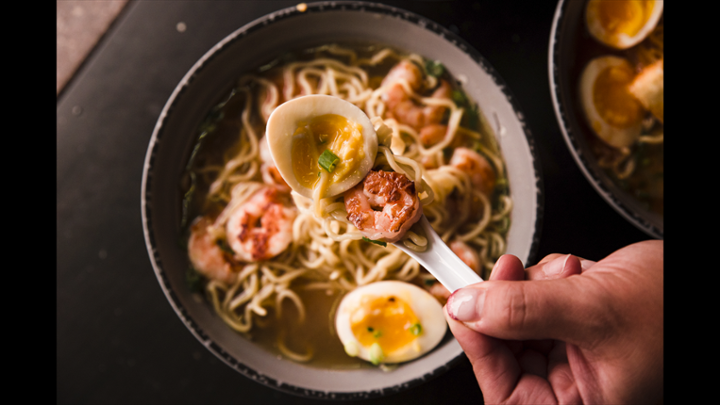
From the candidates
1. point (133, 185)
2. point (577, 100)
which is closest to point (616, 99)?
point (577, 100)

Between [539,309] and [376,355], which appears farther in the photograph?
[376,355]

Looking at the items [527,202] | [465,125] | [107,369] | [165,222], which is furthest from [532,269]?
[107,369]

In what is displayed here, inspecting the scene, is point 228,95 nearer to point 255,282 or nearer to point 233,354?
point 255,282

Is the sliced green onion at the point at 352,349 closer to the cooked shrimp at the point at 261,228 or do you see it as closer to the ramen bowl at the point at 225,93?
the ramen bowl at the point at 225,93

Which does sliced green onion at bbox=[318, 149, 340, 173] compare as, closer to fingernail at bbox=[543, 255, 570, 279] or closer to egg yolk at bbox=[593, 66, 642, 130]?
fingernail at bbox=[543, 255, 570, 279]

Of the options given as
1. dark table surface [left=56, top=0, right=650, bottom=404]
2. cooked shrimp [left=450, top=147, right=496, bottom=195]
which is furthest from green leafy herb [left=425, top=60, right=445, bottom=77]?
cooked shrimp [left=450, top=147, right=496, bottom=195]

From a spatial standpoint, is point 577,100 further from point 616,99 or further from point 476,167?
point 476,167

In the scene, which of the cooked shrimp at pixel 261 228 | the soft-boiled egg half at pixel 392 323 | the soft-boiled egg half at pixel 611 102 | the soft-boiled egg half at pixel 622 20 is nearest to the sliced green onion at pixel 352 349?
the soft-boiled egg half at pixel 392 323
